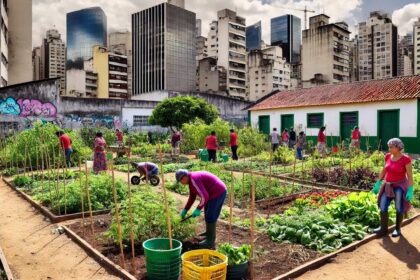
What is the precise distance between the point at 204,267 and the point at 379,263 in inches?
107

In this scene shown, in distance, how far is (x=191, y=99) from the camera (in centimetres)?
2548

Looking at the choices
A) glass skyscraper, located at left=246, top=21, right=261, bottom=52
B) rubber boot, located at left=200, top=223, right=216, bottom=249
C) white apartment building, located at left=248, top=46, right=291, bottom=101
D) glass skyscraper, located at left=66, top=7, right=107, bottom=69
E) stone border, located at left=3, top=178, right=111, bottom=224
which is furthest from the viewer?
glass skyscraper, located at left=66, top=7, right=107, bottom=69

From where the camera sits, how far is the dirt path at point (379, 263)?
495 centimetres

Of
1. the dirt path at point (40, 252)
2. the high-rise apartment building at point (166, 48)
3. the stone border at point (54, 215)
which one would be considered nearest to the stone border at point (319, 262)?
the dirt path at point (40, 252)

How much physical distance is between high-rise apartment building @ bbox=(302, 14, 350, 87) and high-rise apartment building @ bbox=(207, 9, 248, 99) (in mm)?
17737

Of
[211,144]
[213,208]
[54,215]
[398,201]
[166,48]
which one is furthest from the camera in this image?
[166,48]

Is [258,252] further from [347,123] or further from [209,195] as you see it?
[347,123]

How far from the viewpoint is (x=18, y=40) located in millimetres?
37531

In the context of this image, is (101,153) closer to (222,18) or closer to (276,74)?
(222,18)

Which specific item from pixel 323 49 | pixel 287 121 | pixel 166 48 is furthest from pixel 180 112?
pixel 166 48

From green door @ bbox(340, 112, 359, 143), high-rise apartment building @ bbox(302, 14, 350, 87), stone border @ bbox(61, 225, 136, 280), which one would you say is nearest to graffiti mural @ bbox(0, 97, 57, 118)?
stone border @ bbox(61, 225, 136, 280)

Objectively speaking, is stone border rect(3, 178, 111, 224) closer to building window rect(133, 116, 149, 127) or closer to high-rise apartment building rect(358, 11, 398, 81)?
building window rect(133, 116, 149, 127)

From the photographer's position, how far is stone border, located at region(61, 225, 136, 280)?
193 inches

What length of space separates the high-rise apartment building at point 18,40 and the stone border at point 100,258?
35607mm
